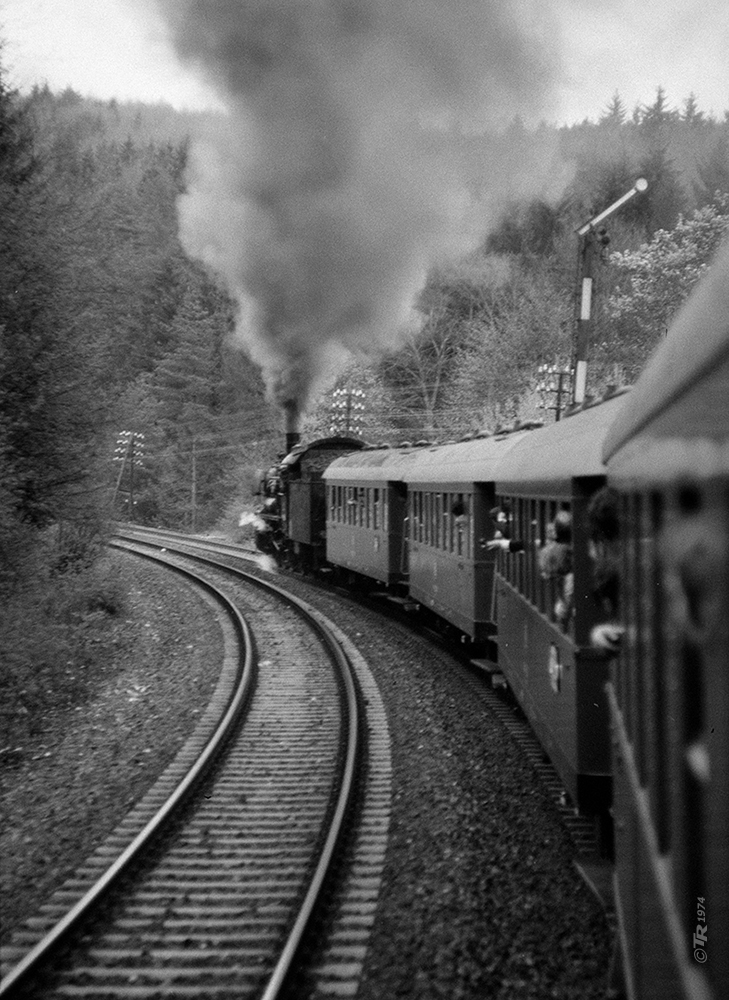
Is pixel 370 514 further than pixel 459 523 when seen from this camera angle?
Yes

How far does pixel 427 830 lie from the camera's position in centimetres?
718

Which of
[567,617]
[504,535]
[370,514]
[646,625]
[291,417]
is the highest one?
[291,417]

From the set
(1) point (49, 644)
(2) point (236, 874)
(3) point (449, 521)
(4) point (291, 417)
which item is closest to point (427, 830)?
(2) point (236, 874)

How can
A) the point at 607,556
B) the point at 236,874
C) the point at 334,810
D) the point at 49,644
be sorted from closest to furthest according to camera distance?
the point at 607,556 < the point at 236,874 < the point at 334,810 < the point at 49,644

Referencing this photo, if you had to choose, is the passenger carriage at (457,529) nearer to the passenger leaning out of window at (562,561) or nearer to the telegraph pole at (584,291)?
the telegraph pole at (584,291)

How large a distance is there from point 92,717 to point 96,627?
5.59 m

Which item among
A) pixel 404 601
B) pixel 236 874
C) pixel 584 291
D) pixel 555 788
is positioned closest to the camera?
pixel 236 874

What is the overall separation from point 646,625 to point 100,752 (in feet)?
25.2

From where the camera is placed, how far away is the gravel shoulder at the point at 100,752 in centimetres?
685

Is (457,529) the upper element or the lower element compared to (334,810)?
upper

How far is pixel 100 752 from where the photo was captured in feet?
31.4

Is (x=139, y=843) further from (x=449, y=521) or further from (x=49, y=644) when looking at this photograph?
(x=49, y=644)

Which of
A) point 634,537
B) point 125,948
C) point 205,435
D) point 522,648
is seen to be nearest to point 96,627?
point 522,648

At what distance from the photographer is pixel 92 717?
1105cm
